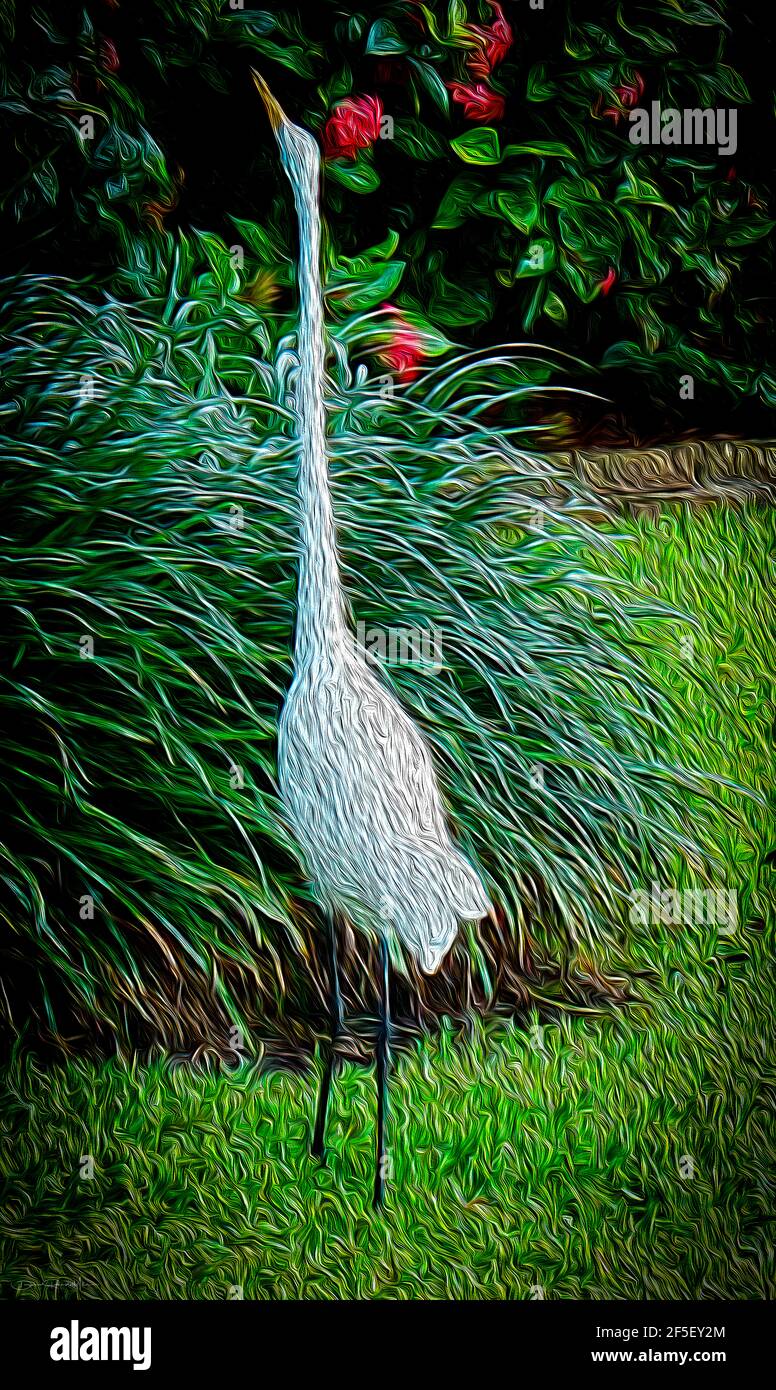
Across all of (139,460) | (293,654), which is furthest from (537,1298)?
(139,460)

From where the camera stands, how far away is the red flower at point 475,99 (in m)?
2.02

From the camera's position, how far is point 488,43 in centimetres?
202

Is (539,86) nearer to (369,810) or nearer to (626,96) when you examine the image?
(626,96)

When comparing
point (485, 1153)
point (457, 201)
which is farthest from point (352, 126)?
point (485, 1153)

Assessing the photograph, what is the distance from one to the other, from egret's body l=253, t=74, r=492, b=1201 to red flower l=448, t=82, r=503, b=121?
1.02 ft

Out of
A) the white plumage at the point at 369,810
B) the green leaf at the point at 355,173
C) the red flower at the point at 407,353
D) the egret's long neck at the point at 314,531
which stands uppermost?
the green leaf at the point at 355,173

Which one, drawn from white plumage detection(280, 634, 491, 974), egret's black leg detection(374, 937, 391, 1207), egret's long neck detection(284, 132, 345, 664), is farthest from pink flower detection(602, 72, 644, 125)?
egret's black leg detection(374, 937, 391, 1207)

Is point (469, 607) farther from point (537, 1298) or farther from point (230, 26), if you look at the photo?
point (537, 1298)

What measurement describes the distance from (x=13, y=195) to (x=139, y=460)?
0.56 meters

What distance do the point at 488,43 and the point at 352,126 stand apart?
11.9 inches

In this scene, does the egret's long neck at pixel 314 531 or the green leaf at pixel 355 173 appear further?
the green leaf at pixel 355 173

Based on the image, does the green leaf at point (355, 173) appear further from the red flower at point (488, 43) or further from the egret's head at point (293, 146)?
the red flower at point (488, 43)

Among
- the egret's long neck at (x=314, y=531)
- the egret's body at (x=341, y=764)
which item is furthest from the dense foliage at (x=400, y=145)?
the egret's long neck at (x=314, y=531)

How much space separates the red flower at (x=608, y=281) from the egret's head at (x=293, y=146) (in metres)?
0.57
